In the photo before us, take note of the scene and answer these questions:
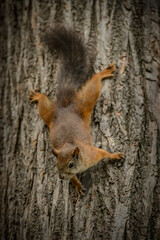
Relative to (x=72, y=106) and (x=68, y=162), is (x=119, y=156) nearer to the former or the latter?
(x=68, y=162)

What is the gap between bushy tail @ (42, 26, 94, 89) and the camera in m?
2.74

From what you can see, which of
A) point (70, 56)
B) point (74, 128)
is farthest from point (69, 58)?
point (74, 128)

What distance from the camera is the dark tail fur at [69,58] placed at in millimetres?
2716

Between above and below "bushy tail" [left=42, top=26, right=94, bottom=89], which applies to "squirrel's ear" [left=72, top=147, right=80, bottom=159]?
below

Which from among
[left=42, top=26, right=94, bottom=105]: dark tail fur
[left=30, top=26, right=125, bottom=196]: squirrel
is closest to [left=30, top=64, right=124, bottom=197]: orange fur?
[left=30, top=26, right=125, bottom=196]: squirrel

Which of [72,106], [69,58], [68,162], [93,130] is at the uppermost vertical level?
[69,58]

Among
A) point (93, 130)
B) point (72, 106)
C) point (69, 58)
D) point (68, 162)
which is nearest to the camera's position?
point (68, 162)

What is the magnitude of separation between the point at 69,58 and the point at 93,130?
0.95 meters

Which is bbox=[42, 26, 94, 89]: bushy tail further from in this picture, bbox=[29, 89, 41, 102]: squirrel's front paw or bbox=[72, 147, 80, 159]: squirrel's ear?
bbox=[72, 147, 80, 159]: squirrel's ear

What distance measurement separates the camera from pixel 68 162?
88.1 inches

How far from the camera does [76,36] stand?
9.01 ft

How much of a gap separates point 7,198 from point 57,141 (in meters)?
0.85

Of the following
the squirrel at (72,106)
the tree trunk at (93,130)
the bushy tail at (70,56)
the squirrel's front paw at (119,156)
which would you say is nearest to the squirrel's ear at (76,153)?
the squirrel at (72,106)

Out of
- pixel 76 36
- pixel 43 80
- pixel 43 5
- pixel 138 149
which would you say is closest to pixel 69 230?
pixel 138 149
